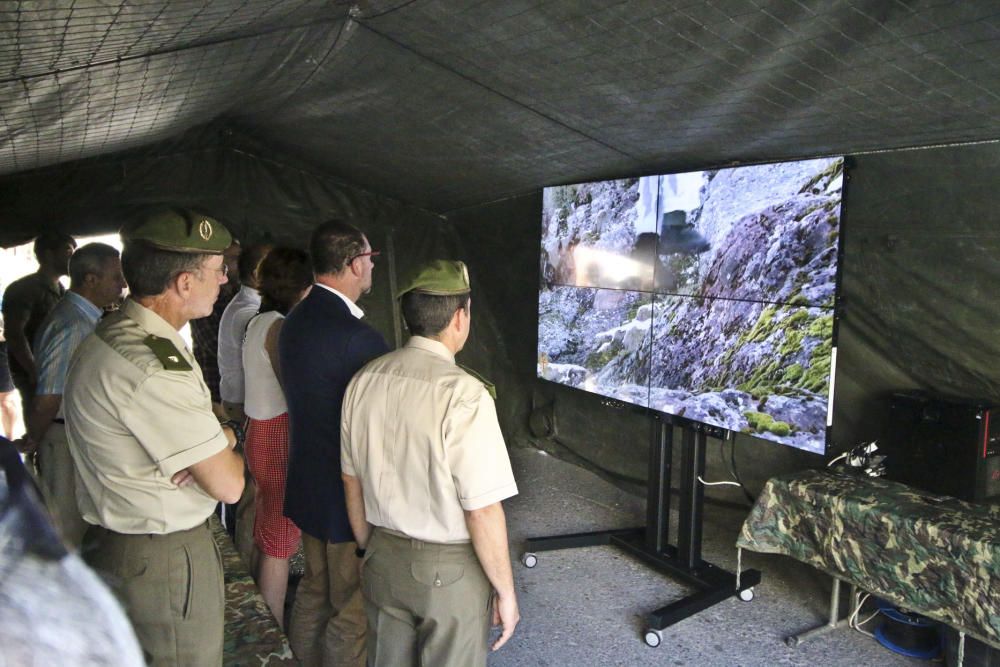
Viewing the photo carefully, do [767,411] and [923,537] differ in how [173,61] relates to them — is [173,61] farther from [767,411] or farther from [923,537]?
[923,537]

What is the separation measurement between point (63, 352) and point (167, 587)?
1510mm

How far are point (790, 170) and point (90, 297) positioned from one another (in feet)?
9.05

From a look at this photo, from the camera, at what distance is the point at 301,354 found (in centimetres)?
209

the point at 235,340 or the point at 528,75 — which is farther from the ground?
the point at 528,75

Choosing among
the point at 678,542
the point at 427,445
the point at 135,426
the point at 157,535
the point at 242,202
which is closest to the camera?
the point at 135,426

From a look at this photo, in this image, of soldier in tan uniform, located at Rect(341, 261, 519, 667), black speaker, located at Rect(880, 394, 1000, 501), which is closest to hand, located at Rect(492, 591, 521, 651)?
soldier in tan uniform, located at Rect(341, 261, 519, 667)

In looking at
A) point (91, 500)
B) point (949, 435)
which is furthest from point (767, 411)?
point (91, 500)

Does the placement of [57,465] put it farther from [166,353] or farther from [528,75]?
[528,75]

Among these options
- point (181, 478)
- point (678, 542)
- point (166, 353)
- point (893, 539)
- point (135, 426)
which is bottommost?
point (678, 542)

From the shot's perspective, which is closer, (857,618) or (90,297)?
(90,297)

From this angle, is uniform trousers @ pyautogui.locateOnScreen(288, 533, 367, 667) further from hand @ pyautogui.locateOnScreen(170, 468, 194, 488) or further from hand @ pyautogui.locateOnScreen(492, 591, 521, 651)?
hand @ pyautogui.locateOnScreen(170, 468, 194, 488)

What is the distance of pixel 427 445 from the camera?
1.65 m

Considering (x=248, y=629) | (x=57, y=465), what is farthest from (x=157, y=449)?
(x=57, y=465)

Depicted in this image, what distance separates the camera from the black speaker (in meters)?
2.51
